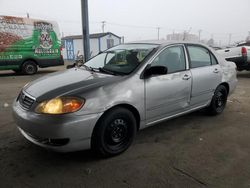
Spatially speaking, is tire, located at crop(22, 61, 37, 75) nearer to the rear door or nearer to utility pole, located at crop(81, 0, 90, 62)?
utility pole, located at crop(81, 0, 90, 62)

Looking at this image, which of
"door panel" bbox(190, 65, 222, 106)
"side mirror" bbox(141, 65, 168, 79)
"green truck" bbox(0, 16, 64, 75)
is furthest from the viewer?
"green truck" bbox(0, 16, 64, 75)

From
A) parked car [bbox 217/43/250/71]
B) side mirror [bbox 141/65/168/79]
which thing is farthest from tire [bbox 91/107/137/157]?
parked car [bbox 217/43/250/71]

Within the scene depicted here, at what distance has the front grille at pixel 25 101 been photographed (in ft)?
9.68

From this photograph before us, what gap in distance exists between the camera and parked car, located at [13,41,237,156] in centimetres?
277

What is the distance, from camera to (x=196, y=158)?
3156 millimetres

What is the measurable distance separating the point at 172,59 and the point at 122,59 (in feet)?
2.60

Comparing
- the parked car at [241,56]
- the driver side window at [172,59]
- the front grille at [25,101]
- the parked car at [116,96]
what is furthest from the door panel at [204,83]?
the parked car at [241,56]

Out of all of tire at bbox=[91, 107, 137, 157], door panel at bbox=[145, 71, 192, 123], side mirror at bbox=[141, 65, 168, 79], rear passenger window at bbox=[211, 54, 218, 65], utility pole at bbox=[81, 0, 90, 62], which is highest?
utility pole at bbox=[81, 0, 90, 62]

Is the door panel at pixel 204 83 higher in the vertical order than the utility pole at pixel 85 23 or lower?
lower

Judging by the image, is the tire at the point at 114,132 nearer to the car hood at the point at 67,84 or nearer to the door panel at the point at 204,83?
the car hood at the point at 67,84

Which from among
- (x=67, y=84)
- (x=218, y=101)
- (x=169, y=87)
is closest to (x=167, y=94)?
(x=169, y=87)

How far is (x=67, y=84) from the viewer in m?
3.11

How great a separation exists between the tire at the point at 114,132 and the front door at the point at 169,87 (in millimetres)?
359

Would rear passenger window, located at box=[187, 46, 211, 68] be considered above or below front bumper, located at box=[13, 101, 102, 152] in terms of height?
above
